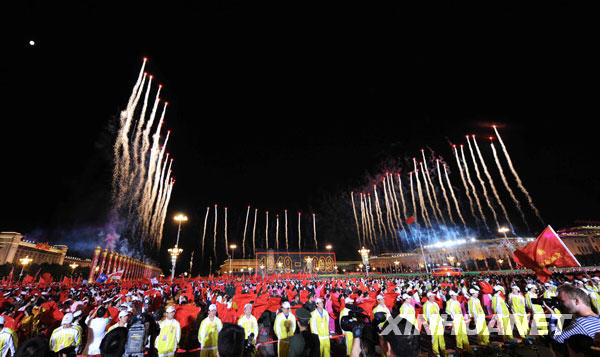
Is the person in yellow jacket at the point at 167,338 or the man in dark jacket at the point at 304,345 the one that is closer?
the man in dark jacket at the point at 304,345

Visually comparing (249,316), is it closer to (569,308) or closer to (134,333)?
(134,333)

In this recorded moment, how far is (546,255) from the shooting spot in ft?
38.0

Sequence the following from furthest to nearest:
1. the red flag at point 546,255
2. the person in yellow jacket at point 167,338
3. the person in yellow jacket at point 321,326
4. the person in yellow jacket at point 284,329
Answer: the red flag at point 546,255
the person in yellow jacket at point 284,329
the person in yellow jacket at point 321,326
the person in yellow jacket at point 167,338

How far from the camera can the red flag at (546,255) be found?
11.1 meters

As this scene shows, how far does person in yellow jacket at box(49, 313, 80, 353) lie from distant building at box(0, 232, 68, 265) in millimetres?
71389

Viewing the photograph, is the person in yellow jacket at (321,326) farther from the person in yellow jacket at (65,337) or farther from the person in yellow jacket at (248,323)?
the person in yellow jacket at (65,337)

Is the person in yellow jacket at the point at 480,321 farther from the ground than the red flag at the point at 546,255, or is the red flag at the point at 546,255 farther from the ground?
the red flag at the point at 546,255

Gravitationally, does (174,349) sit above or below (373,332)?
below

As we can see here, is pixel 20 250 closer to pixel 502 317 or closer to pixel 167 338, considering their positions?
pixel 167 338

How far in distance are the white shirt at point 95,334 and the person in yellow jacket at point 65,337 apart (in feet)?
2.04

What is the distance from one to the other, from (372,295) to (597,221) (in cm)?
12972

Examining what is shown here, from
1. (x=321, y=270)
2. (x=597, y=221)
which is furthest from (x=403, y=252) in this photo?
(x=597, y=221)

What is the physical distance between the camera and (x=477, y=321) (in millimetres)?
8797

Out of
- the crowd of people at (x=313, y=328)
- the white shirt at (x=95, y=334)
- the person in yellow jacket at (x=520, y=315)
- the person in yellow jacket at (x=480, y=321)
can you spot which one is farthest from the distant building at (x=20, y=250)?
the person in yellow jacket at (x=520, y=315)
